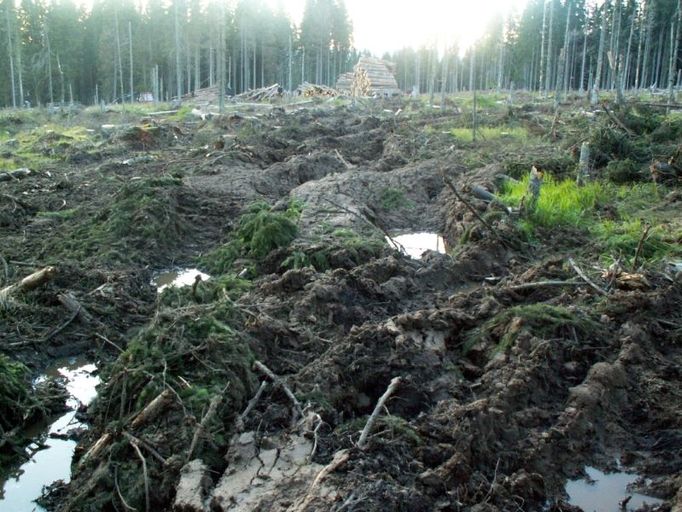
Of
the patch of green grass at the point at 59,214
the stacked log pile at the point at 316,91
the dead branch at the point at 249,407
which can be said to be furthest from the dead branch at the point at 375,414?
the stacked log pile at the point at 316,91

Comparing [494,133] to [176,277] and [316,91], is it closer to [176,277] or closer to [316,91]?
[176,277]

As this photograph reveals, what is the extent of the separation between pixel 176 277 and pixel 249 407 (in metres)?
5.45

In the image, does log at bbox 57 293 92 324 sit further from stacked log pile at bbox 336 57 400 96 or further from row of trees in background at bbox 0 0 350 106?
→ stacked log pile at bbox 336 57 400 96

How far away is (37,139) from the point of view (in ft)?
81.1

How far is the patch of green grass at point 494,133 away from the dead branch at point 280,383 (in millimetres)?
15485

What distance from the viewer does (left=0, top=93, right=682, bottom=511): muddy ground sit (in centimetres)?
422

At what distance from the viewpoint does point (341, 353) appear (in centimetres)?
576

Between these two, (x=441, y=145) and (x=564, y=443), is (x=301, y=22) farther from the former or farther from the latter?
(x=564, y=443)

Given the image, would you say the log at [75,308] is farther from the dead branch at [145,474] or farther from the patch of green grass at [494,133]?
the patch of green grass at [494,133]

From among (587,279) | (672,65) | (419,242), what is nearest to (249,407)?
(587,279)

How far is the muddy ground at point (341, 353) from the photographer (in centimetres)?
422

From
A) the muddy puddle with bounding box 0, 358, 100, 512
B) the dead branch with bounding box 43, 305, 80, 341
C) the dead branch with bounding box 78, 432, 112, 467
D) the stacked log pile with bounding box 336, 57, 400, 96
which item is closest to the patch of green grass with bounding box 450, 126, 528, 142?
the dead branch with bounding box 43, 305, 80, 341

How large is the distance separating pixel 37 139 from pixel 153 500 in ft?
78.8

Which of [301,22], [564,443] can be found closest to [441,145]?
[564,443]
